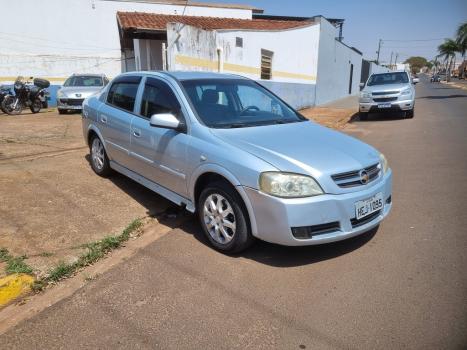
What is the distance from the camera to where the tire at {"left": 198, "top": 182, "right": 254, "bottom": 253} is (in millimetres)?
3406

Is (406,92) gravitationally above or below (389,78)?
below

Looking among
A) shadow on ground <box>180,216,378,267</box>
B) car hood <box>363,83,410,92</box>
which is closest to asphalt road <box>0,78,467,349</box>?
shadow on ground <box>180,216,378,267</box>

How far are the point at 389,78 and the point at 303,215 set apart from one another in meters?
12.8

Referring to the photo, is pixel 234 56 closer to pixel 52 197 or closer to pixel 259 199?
pixel 52 197

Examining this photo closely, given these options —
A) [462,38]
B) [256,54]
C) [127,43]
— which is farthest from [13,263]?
[462,38]

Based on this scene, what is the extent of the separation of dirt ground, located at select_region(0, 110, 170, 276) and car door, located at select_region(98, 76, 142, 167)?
1.73 ft

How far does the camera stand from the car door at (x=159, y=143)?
13.1 feet

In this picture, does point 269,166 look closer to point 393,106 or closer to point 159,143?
point 159,143

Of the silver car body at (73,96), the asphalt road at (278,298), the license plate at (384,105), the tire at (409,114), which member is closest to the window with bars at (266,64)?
the license plate at (384,105)

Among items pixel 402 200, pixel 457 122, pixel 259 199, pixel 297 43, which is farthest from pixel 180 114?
pixel 297 43

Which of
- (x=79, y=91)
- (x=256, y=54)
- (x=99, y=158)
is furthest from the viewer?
(x=256, y=54)

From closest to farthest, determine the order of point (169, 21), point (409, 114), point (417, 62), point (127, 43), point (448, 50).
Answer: point (409, 114) → point (169, 21) → point (127, 43) → point (448, 50) → point (417, 62)

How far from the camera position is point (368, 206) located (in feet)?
11.2

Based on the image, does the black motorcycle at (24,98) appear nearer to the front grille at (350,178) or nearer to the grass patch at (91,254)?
the grass patch at (91,254)
